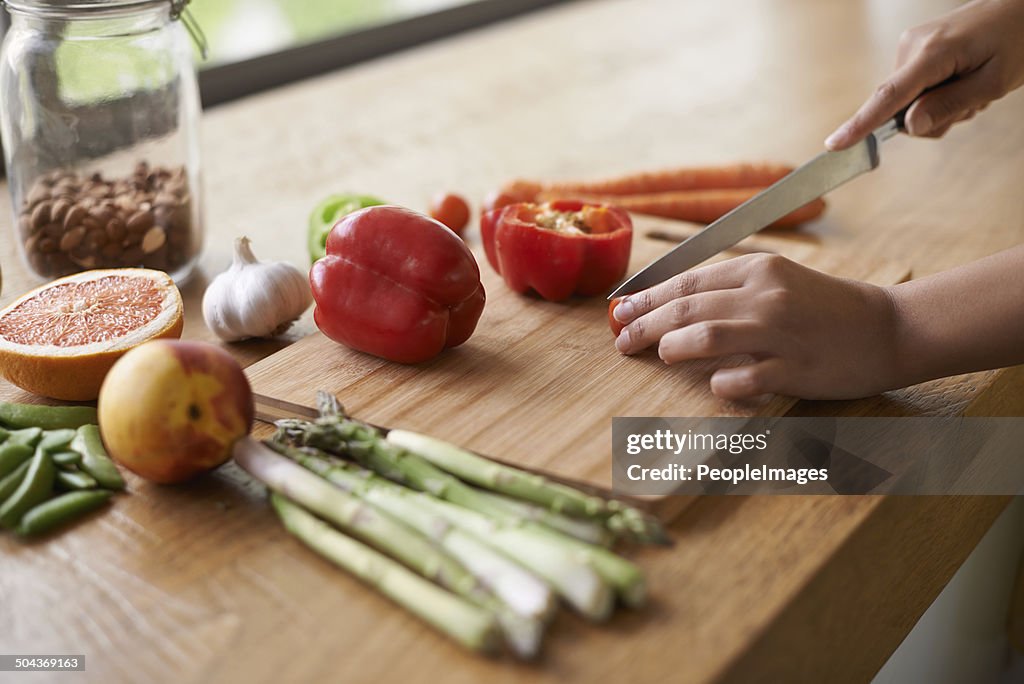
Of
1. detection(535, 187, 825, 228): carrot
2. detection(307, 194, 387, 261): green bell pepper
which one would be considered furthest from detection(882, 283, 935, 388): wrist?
detection(307, 194, 387, 261): green bell pepper

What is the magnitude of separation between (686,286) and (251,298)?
1.75 ft

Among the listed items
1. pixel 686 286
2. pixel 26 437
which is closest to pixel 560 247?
pixel 686 286

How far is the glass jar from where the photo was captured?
1409 millimetres

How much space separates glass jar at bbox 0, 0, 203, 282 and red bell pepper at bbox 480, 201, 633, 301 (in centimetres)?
48

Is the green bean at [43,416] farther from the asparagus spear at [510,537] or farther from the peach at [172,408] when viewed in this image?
the asparagus spear at [510,537]

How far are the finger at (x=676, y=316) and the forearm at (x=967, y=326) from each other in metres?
0.19

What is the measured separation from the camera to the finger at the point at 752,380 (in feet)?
3.51

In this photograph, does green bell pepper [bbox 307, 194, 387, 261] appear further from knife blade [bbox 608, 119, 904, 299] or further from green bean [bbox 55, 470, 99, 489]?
green bean [bbox 55, 470, 99, 489]

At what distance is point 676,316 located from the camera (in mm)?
1141

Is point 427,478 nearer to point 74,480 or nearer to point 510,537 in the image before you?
point 510,537

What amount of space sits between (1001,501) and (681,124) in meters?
1.26

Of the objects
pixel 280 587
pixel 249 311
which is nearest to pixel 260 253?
pixel 249 311

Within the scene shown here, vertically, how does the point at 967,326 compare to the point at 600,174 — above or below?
above

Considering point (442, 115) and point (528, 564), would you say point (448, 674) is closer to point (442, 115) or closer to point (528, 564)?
point (528, 564)
